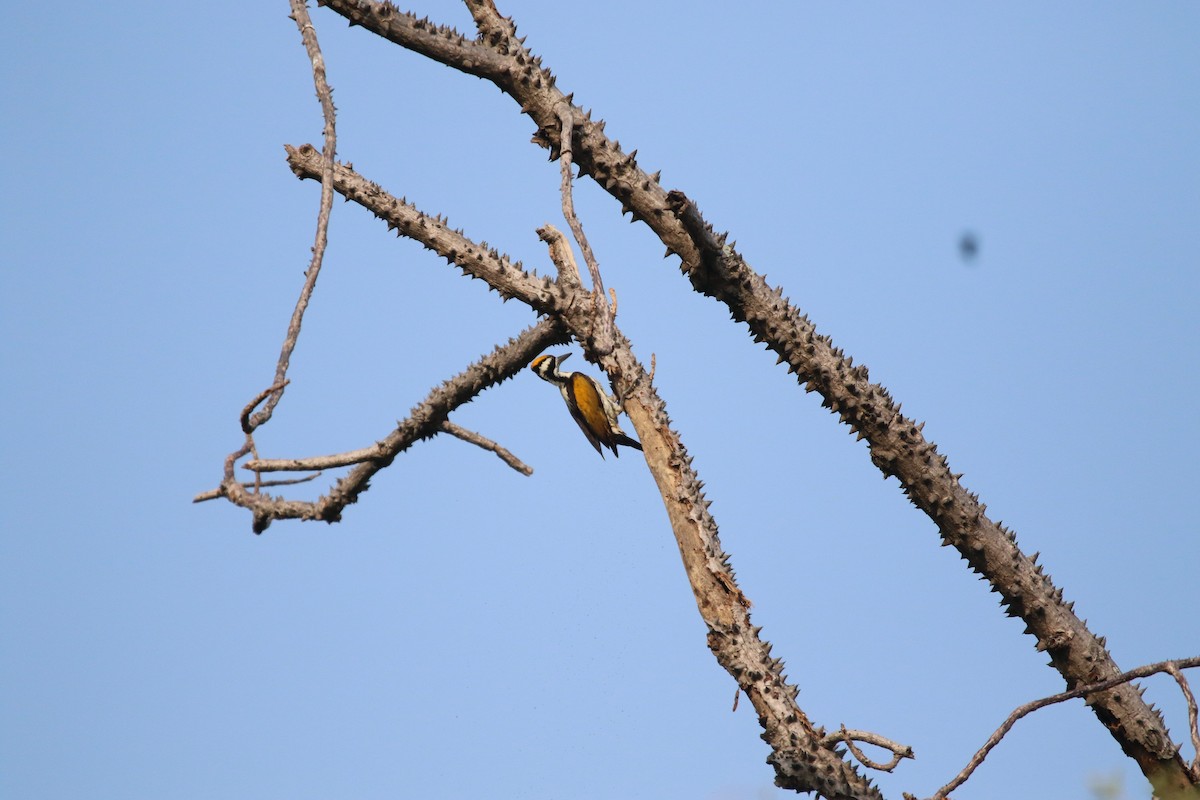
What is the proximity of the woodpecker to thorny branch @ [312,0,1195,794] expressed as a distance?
3.63 meters

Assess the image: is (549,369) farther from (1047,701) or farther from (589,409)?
(1047,701)

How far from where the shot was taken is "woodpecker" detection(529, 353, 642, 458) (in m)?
8.75

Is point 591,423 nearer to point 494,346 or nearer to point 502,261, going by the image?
point 494,346

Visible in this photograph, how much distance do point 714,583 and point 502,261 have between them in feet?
6.39

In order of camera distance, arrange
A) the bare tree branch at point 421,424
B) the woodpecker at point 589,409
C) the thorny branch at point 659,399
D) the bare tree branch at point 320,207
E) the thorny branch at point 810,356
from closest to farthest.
→ 1. the bare tree branch at point 320,207
2. the thorny branch at point 659,399
3. the thorny branch at point 810,356
4. the bare tree branch at point 421,424
5. the woodpecker at point 589,409

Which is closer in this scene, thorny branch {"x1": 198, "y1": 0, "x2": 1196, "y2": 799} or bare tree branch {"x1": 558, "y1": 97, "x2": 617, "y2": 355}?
bare tree branch {"x1": 558, "y1": 97, "x2": 617, "y2": 355}

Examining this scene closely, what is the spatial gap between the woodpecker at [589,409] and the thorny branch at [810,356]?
363 cm

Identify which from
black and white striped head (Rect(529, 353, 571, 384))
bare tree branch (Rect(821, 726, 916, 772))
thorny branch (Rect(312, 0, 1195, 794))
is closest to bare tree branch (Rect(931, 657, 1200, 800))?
bare tree branch (Rect(821, 726, 916, 772))

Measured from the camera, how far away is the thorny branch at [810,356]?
480cm

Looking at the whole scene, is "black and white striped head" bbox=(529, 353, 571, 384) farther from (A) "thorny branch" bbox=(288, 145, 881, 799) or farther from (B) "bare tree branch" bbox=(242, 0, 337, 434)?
(B) "bare tree branch" bbox=(242, 0, 337, 434)

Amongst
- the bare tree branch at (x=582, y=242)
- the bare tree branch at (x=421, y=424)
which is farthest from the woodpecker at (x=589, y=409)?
the bare tree branch at (x=582, y=242)

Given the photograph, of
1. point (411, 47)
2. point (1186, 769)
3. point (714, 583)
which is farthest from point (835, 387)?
point (411, 47)

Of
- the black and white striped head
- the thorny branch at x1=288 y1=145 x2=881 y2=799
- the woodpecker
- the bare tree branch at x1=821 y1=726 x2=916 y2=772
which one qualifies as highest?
the black and white striped head

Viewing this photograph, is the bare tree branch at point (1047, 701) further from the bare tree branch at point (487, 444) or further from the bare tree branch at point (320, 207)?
the bare tree branch at point (487, 444)
